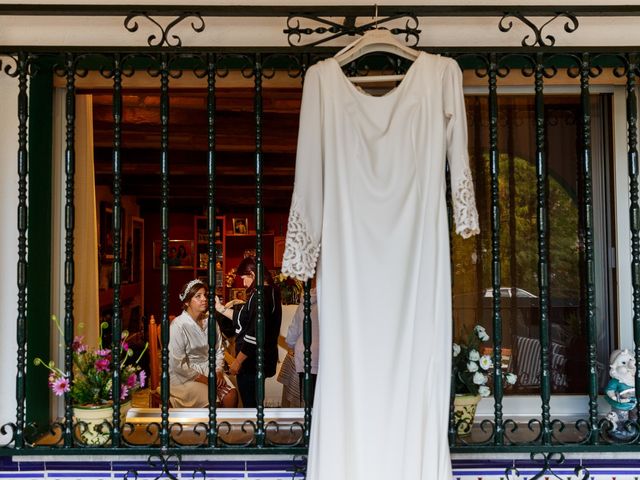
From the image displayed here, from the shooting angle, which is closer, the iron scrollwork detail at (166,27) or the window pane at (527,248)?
the iron scrollwork detail at (166,27)

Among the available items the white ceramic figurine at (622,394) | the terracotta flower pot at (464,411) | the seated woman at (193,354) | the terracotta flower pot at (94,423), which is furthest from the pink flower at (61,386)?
the white ceramic figurine at (622,394)

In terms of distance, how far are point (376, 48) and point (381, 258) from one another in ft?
2.55

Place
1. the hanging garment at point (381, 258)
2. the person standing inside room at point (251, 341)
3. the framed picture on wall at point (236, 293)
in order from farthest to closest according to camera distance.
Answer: the framed picture on wall at point (236, 293)
the person standing inside room at point (251, 341)
the hanging garment at point (381, 258)

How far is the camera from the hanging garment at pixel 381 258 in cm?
216

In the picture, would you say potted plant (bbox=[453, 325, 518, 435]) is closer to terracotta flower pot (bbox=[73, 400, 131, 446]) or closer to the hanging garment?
the hanging garment

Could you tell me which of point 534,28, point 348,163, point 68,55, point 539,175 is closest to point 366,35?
point 348,163

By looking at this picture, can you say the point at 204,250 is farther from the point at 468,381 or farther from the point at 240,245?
the point at 468,381

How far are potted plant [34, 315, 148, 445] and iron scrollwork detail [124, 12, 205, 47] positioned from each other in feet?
3.78

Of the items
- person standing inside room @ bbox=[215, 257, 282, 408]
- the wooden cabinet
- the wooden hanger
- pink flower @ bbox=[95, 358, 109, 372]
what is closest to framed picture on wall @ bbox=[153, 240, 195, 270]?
the wooden cabinet

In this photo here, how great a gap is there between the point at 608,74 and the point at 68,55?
7.39ft

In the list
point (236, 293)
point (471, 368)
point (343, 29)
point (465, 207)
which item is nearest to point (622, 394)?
point (471, 368)

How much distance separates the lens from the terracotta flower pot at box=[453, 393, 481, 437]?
2.48 metres

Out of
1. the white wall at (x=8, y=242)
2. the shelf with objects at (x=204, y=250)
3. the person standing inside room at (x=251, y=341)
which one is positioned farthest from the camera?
the shelf with objects at (x=204, y=250)

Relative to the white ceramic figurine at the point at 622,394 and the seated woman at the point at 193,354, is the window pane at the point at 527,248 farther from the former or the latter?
the seated woman at the point at 193,354
